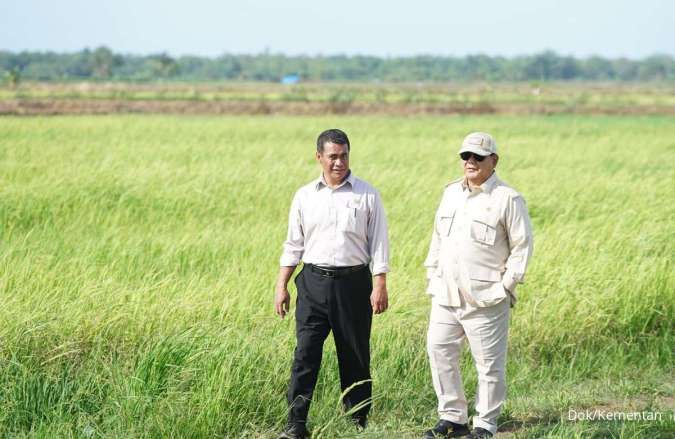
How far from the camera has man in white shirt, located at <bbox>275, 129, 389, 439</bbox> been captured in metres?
4.18

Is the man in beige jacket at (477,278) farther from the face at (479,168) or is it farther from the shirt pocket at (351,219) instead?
the shirt pocket at (351,219)

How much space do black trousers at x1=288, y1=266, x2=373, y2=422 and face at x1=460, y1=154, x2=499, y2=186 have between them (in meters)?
0.67

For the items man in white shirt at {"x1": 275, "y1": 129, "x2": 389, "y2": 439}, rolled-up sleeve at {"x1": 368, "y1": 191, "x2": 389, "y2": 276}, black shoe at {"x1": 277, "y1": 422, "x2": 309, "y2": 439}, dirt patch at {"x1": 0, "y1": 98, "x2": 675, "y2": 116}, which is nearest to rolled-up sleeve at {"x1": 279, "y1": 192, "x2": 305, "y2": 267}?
man in white shirt at {"x1": 275, "y1": 129, "x2": 389, "y2": 439}

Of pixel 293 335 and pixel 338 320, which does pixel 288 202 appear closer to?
pixel 293 335

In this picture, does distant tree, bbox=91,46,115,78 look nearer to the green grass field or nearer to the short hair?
the green grass field

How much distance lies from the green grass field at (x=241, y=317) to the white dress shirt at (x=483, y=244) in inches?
29.9

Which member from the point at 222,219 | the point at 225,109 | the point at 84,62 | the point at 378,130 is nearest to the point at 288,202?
the point at 222,219

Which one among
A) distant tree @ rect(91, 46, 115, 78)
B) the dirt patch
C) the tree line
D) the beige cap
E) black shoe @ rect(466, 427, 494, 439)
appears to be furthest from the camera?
the tree line

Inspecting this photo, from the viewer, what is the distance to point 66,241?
8.10 metres

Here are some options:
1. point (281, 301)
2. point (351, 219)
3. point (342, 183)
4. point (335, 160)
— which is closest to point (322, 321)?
point (281, 301)

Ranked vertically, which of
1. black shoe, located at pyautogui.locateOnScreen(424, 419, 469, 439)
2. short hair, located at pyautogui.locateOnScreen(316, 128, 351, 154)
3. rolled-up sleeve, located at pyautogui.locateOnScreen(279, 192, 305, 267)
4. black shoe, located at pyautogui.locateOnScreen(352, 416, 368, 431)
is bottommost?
black shoe, located at pyautogui.locateOnScreen(352, 416, 368, 431)

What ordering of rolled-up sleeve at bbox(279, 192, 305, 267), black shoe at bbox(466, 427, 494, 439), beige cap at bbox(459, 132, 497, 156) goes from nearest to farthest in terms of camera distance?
1. beige cap at bbox(459, 132, 497, 156)
2. black shoe at bbox(466, 427, 494, 439)
3. rolled-up sleeve at bbox(279, 192, 305, 267)

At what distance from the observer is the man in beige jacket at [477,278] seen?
4.08 metres

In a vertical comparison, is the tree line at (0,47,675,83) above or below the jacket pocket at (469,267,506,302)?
below
